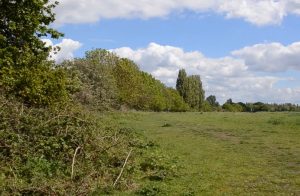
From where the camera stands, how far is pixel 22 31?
928 inches

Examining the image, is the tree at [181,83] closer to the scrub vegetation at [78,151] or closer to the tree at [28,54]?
the scrub vegetation at [78,151]

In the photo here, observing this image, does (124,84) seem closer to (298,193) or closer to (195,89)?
(195,89)

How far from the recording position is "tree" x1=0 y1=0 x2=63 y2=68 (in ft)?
74.5

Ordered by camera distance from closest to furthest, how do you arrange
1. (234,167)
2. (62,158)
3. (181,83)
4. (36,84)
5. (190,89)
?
(62,158) < (234,167) < (36,84) < (190,89) < (181,83)

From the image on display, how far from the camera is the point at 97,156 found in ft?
50.1

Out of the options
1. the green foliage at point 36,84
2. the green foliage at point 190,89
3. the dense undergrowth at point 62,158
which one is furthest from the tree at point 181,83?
the dense undergrowth at point 62,158

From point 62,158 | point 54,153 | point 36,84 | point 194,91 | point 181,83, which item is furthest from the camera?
point 194,91

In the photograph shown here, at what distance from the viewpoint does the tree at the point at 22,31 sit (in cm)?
2272

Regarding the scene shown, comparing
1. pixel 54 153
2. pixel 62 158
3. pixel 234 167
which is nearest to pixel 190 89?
pixel 234 167

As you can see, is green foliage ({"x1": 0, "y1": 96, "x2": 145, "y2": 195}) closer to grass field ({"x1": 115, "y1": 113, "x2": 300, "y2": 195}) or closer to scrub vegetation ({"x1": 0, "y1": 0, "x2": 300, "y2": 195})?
scrub vegetation ({"x1": 0, "y1": 0, "x2": 300, "y2": 195})

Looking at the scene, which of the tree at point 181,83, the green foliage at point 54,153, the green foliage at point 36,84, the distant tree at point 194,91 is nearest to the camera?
the green foliage at point 54,153

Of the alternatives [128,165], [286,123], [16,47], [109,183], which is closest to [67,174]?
[109,183]

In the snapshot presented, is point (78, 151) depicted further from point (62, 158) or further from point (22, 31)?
point (22, 31)

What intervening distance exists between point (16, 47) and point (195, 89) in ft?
403
